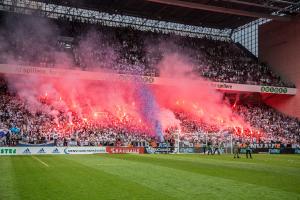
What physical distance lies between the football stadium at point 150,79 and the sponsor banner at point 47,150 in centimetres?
8

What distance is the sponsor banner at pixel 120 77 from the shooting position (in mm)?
40250

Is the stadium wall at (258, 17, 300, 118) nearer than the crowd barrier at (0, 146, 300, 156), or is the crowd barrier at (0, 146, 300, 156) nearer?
the crowd barrier at (0, 146, 300, 156)

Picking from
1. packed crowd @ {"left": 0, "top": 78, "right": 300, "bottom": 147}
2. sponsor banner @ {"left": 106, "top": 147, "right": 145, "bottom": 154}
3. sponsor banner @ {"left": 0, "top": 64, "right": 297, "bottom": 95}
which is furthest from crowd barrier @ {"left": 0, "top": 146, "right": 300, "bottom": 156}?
sponsor banner @ {"left": 0, "top": 64, "right": 297, "bottom": 95}

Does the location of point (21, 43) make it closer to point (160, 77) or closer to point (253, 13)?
point (160, 77)

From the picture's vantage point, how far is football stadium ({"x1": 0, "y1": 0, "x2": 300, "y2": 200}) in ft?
125

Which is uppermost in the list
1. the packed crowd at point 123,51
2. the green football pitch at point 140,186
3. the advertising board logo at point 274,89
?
the packed crowd at point 123,51

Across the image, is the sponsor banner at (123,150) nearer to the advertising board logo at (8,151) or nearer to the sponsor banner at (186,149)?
the sponsor banner at (186,149)

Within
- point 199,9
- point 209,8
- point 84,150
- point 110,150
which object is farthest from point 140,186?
point 199,9

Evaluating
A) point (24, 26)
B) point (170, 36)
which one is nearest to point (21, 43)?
point (24, 26)

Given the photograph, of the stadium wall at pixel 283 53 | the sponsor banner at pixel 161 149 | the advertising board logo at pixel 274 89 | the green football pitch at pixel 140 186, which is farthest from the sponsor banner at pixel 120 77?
the green football pitch at pixel 140 186

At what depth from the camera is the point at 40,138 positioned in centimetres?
3475

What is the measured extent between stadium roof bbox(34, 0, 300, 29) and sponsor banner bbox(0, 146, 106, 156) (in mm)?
18731

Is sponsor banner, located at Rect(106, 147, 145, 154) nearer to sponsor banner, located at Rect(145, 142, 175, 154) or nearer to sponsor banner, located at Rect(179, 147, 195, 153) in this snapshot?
sponsor banner, located at Rect(145, 142, 175, 154)

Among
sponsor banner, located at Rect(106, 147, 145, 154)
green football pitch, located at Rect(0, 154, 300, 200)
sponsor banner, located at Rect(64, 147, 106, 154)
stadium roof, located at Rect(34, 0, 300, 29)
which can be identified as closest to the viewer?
green football pitch, located at Rect(0, 154, 300, 200)
